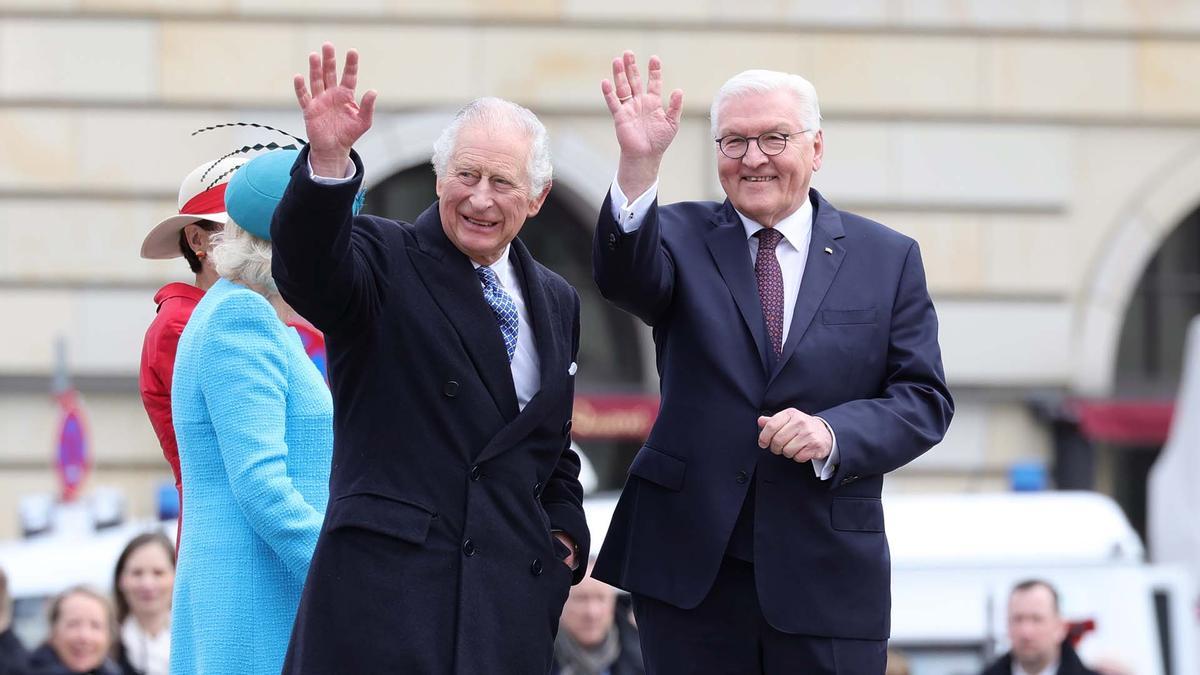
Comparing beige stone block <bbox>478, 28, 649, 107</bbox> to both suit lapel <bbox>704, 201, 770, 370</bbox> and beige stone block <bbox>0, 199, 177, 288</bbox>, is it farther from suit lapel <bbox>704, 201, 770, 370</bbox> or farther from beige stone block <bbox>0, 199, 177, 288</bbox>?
suit lapel <bbox>704, 201, 770, 370</bbox>

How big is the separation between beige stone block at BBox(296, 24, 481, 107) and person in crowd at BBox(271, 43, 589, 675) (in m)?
8.76

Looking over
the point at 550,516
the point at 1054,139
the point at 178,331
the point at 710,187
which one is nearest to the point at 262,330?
the point at 178,331

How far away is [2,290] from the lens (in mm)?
12547

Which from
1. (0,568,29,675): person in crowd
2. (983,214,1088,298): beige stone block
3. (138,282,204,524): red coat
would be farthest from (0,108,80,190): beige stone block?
(138,282,204,524): red coat

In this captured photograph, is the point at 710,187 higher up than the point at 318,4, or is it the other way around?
the point at 318,4

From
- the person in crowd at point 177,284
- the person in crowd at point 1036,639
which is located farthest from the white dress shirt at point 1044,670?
the person in crowd at point 177,284

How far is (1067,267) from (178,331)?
31.5ft

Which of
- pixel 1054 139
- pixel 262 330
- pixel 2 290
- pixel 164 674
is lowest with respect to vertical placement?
pixel 164 674

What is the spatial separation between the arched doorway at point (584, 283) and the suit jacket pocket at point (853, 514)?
886 cm

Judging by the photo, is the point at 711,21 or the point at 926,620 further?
the point at 711,21

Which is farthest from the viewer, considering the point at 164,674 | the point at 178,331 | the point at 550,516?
the point at 164,674

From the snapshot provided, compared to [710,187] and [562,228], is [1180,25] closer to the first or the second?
[710,187]

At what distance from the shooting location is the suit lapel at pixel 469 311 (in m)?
3.89

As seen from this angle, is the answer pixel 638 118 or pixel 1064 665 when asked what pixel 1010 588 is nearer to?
pixel 1064 665
